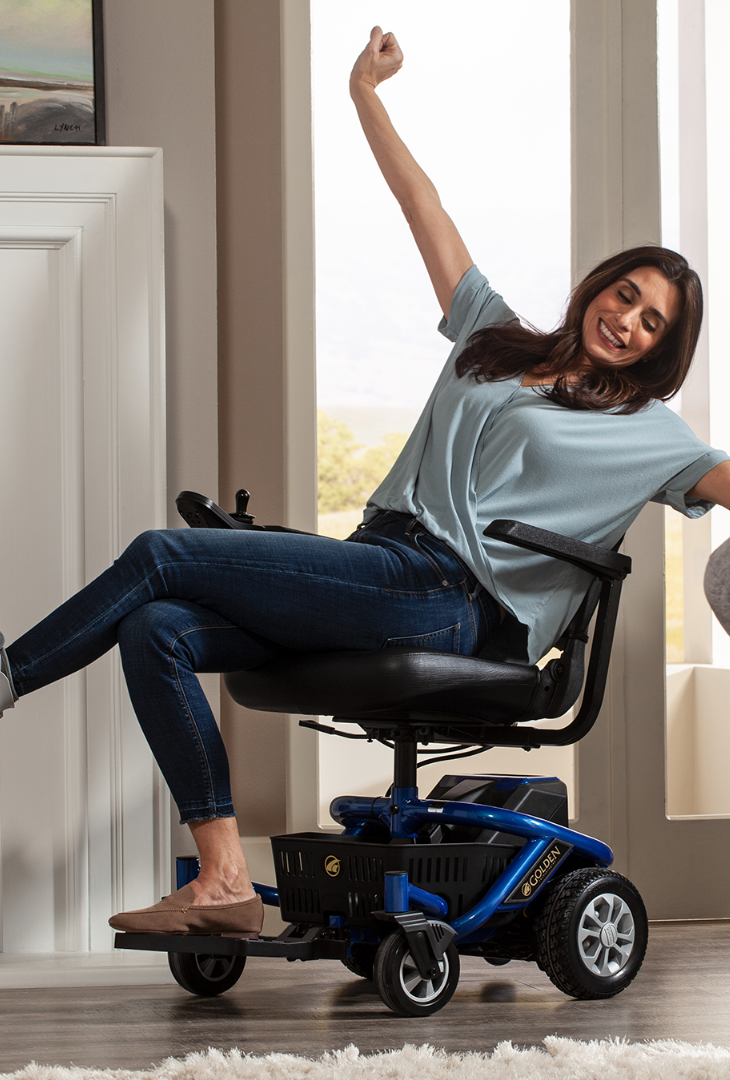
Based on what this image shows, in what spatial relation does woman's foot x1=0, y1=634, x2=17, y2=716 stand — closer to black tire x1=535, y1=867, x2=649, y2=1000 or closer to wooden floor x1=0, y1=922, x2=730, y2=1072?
wooden floor x1=0, y1=922, x2=730, y2=1072

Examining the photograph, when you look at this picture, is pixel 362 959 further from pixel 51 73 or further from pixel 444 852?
pixel 51 73

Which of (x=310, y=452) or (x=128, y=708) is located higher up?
(x=310, y=452)

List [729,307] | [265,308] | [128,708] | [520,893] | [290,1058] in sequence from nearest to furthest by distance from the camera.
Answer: [290,1058] → [520,893] → [128,708] → [265,308] → [729,307]

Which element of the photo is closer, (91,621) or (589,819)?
(91,621)

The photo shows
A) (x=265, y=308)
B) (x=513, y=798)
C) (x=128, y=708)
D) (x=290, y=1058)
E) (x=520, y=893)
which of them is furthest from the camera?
(x=265, y=308)

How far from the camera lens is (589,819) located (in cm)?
225

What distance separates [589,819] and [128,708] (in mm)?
1000

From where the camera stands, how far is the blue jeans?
140 cm

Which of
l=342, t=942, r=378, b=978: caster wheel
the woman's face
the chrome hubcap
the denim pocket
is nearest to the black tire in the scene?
the chrome hubcap

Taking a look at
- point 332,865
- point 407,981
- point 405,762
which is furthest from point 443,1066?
point 405,762

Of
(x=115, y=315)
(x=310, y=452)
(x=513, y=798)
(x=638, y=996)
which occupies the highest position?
(x=115, y=315)

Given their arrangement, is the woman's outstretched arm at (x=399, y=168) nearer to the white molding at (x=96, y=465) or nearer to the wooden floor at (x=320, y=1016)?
the white molding at (x=96, y=465)

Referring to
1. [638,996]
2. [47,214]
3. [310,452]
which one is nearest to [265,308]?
[310,452]

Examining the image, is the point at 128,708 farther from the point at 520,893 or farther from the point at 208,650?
the point at 520,893
